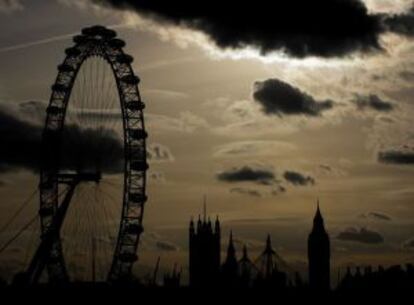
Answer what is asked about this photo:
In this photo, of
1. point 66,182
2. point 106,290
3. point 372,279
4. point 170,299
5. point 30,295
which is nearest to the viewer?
point 66,182

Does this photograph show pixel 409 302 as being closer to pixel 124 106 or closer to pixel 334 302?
pixel 334 302

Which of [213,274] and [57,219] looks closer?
[57,219]

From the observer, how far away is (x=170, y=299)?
125125mm

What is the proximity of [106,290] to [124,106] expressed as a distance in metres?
32.9

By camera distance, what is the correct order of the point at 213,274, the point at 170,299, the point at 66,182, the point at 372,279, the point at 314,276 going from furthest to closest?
the point at 314,276 → the point at 213,274 → the point at 372,279 → the point at 170,299 → the point at 66,182

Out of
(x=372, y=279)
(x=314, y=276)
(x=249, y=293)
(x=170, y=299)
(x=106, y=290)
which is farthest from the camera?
(x=314, y=276)

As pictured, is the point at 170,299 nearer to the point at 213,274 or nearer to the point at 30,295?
the point at 30,295

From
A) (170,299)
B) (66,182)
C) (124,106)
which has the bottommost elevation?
(170,299)

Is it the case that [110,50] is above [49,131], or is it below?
above

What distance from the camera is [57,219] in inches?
2667

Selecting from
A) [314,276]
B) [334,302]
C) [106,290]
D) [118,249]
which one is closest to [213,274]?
[314,276]

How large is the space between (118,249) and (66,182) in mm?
6563

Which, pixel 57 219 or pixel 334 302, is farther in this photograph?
pixel 334 302

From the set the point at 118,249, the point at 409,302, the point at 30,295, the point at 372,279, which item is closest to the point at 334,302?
the point at 409,302
